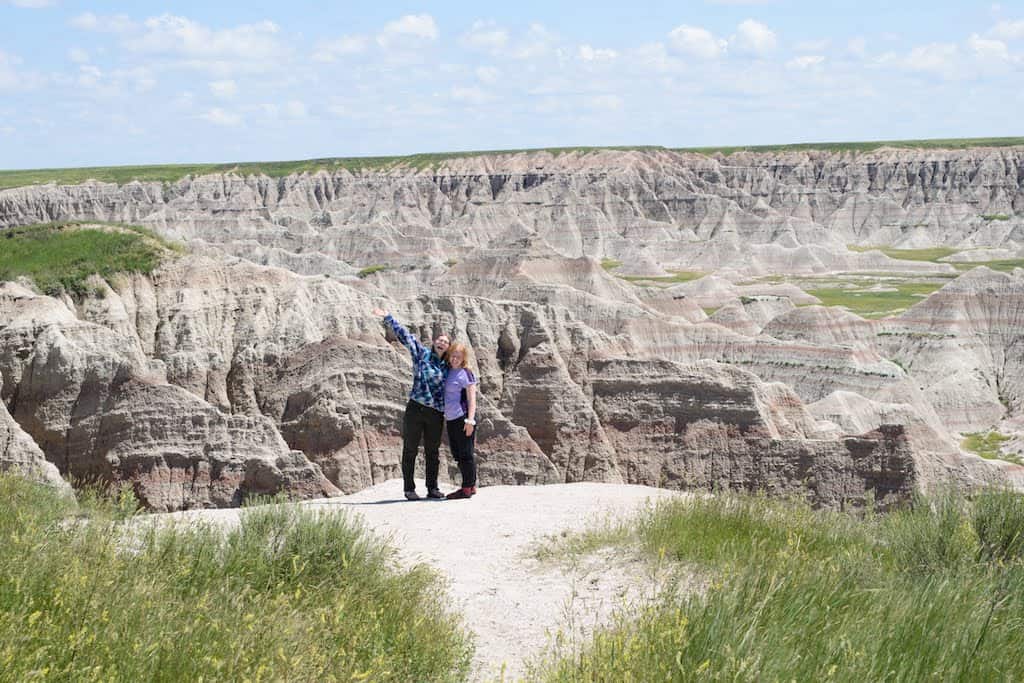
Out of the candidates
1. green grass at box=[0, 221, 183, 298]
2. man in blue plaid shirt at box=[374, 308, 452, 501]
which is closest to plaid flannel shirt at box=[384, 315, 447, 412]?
man in blue plaid shirt at box=[374, 308, 452, 501]

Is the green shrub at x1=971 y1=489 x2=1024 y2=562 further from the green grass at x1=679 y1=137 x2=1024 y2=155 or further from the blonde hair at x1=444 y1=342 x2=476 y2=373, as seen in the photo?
the green grass at x1=679 y1=137 x2=1024 y2=155

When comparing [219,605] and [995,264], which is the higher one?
[219,605]

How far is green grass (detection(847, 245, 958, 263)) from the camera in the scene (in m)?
131

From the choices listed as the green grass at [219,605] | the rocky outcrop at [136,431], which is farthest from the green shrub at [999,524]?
the rocky outcrop at [136,431]

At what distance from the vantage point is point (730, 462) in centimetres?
2584

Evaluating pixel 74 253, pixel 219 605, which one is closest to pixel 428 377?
pixel 219 605

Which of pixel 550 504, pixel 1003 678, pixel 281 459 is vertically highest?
pixel 1003 678

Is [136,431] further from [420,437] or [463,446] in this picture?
[463,446]

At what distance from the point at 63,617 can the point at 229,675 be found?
101 centimetres

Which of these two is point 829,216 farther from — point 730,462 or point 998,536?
point 998,536

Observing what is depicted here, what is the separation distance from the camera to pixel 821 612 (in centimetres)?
611

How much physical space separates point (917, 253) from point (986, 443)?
99.0 m

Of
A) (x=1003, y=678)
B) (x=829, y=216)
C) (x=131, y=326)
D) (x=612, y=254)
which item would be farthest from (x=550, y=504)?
(x=829, y=216)

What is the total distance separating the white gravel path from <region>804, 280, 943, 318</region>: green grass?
72006mm
